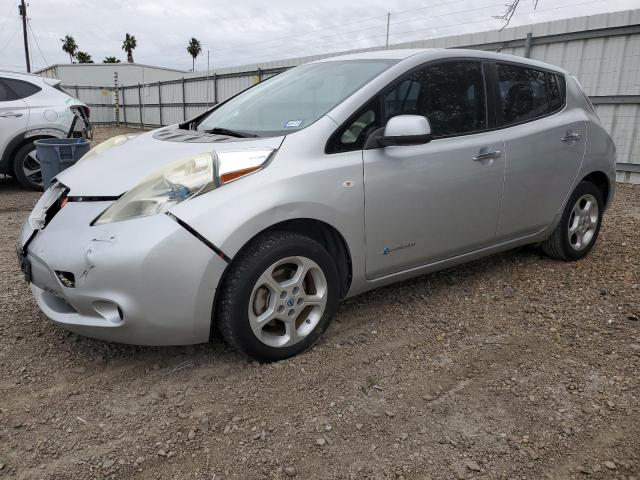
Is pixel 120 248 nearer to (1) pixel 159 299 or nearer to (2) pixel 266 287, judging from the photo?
(1) pixel 159 299

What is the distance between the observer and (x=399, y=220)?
2916mm

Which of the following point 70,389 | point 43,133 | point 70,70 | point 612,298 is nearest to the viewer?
point 70,389

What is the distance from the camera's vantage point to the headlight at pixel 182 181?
7.63ft

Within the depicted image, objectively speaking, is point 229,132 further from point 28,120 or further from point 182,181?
point 28,120

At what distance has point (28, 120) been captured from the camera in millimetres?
7098

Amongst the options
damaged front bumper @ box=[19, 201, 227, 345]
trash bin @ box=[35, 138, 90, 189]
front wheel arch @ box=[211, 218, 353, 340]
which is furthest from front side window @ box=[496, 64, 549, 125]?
trash bin @ box=[35, 138, 90, 189]

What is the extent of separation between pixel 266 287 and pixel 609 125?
7444 mm

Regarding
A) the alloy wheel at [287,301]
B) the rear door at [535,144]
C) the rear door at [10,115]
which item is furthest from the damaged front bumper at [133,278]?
the rear door at [10,115]

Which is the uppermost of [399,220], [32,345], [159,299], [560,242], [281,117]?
[281,117]

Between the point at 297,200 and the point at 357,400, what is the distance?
99cm

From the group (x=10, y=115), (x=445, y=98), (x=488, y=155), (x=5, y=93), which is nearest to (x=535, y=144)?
(x=488, y=155)

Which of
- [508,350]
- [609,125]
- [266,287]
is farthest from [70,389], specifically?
[609,125]

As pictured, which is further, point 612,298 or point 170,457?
point 612,298

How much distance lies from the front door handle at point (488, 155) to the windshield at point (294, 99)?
80 centimetres
